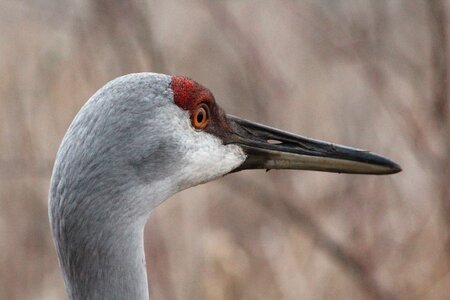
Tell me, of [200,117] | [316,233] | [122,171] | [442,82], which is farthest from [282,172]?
[122,171]

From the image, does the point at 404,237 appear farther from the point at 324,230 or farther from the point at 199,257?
the point at 199,257

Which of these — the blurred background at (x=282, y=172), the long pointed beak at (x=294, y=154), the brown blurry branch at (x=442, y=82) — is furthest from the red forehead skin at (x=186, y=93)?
the brown blurry branch at (x=442, y=82)

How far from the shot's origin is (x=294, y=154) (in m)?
3.21

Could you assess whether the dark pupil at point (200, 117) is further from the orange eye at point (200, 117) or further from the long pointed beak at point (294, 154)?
the long pointed beak at point (294, 154)

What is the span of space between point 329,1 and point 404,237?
6.70 feet

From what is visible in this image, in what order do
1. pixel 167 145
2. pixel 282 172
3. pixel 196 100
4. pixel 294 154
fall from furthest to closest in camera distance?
1. pixel 282 172
2. pixel 294 154
3. pixel 196 100
4. pixel 167 145

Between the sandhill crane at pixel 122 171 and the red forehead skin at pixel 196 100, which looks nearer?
the sandhill crane at pixel 122 171

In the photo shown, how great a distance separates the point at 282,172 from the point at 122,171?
10.0ft

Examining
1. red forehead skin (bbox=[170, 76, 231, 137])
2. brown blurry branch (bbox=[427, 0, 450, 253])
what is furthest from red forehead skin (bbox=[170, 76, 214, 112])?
brown blurry branch (bbox=[427, 0, 450, 253])

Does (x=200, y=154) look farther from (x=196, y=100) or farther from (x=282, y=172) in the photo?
(x=282, y=172)

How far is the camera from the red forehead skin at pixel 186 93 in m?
2.91

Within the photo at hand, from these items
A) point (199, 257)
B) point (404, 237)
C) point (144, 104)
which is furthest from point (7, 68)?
point (144, 104)

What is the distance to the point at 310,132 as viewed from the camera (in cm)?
648

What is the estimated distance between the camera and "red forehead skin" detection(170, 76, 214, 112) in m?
2.91
